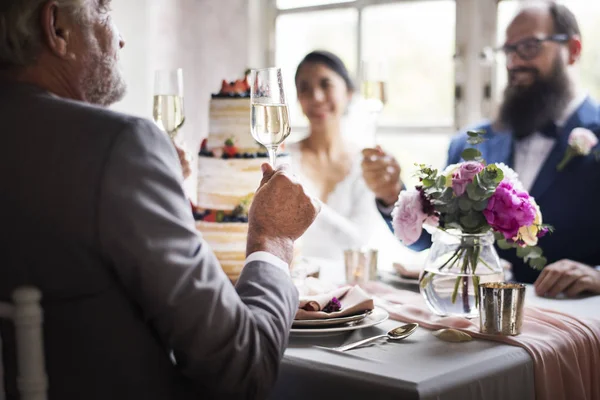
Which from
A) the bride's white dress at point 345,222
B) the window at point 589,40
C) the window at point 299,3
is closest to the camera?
the window at point 589,40

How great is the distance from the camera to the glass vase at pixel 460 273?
1.53m

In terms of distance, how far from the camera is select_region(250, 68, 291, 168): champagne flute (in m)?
1.37

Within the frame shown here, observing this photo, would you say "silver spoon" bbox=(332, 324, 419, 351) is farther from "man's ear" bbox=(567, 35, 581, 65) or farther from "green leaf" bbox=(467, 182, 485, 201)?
"man's ear" bbox=(567, 35, 581, 65)

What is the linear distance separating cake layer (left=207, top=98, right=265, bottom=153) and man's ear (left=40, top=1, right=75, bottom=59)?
0.76 metres

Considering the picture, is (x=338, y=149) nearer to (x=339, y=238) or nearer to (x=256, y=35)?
(x=339, y=238)

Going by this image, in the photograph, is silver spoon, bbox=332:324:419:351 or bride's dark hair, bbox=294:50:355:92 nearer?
silver spoon, bbox=332:324:419:351

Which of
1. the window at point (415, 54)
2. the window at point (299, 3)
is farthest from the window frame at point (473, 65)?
the window at point (299, 3)

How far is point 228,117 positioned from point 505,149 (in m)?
1.19

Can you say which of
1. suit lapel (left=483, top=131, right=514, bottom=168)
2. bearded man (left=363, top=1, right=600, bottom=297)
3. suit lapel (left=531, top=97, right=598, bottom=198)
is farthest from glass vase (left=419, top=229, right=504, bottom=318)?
suit lapel (left=483, top=131, right=514, bottom=168)

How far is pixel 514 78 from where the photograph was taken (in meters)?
2.69

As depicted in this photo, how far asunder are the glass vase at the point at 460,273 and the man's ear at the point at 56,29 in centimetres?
83

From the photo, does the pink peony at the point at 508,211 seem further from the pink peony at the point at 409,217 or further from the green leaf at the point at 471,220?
the pink peony at the point at 409,217

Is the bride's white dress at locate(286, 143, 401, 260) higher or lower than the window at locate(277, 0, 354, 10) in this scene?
lower

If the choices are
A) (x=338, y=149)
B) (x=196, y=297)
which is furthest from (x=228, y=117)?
(x=338, y=149)
